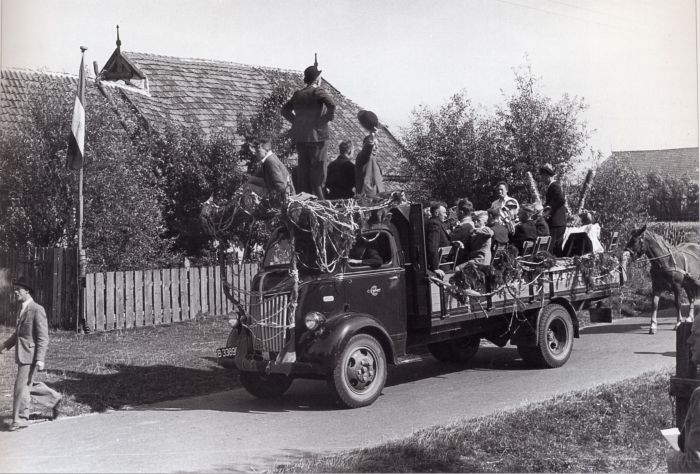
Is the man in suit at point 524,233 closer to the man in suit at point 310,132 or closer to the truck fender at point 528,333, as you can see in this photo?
the truck fender at point 528,333

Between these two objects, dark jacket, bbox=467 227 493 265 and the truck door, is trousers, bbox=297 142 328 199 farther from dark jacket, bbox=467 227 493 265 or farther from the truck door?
dark jacket, bbox=467 227 493 265

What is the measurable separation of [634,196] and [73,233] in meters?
12.6

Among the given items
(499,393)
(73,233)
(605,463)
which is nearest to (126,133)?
(73,233)

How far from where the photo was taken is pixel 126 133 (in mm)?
16703

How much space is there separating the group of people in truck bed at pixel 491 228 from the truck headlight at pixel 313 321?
178 cm

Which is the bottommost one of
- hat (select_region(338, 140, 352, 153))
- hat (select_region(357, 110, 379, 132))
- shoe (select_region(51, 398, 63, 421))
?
shoe (select_region(51, 398, 63, 421))

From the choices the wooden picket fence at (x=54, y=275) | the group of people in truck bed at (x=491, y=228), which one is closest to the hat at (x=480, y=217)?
the group of people in truck bed at (x=491, y=228)

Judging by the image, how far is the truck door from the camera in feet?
31.3

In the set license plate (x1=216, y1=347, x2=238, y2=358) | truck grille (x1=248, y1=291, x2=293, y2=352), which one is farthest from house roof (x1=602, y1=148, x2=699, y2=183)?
license plate (x1=216, y1=347, x2=238, y2=358)

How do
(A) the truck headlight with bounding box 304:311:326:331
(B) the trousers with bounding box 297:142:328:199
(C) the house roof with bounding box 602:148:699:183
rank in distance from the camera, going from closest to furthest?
(A) the truck headlight with bounding box 304:311:326:331
(B) the trousers with bounding box 297:142:328:199
(C) the house roof with bounding box 602:148:699:183

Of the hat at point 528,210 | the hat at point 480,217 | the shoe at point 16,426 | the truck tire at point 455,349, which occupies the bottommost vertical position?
the shoe at point 16,426

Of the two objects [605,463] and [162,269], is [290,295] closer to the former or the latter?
[605,463]

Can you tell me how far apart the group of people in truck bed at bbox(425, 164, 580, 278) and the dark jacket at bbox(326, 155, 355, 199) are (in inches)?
45.0

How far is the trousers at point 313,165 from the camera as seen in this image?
10578mm
